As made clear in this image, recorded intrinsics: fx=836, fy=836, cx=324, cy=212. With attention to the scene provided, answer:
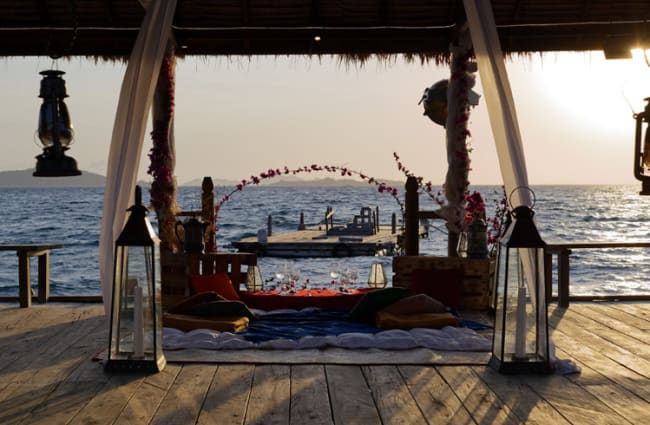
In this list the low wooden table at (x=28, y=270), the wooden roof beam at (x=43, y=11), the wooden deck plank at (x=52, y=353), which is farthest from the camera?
the wooden roof beam at (x=43, y=11)

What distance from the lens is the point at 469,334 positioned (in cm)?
511

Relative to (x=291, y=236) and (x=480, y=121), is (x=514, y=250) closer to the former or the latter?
(x=480, y=121)

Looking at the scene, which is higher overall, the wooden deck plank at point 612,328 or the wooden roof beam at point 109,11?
the wooden roof beam at point 109,11

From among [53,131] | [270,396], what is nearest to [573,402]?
[270,396]

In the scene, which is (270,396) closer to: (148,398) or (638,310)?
(148,398)

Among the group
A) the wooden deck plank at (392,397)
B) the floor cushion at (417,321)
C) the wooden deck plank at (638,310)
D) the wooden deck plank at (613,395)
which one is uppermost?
the floor cushion at (417,321)

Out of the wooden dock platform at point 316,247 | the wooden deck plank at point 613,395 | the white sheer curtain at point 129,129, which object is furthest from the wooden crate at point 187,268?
the wooden dock platform at point 316,247

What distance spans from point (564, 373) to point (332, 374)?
3.79 ft

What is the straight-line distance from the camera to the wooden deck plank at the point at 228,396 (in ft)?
11.2

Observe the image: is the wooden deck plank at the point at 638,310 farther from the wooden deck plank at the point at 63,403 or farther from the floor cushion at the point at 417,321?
the wooden deck plank at the point at 63,403

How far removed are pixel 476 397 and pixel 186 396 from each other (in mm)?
1292

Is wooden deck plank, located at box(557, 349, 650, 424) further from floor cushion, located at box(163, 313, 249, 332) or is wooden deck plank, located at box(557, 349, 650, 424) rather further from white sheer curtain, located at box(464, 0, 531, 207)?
floor cushion, located at box(163, 313, 249, 332)

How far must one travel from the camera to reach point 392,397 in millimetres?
3717

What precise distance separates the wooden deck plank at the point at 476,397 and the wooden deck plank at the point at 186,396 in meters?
1.15
